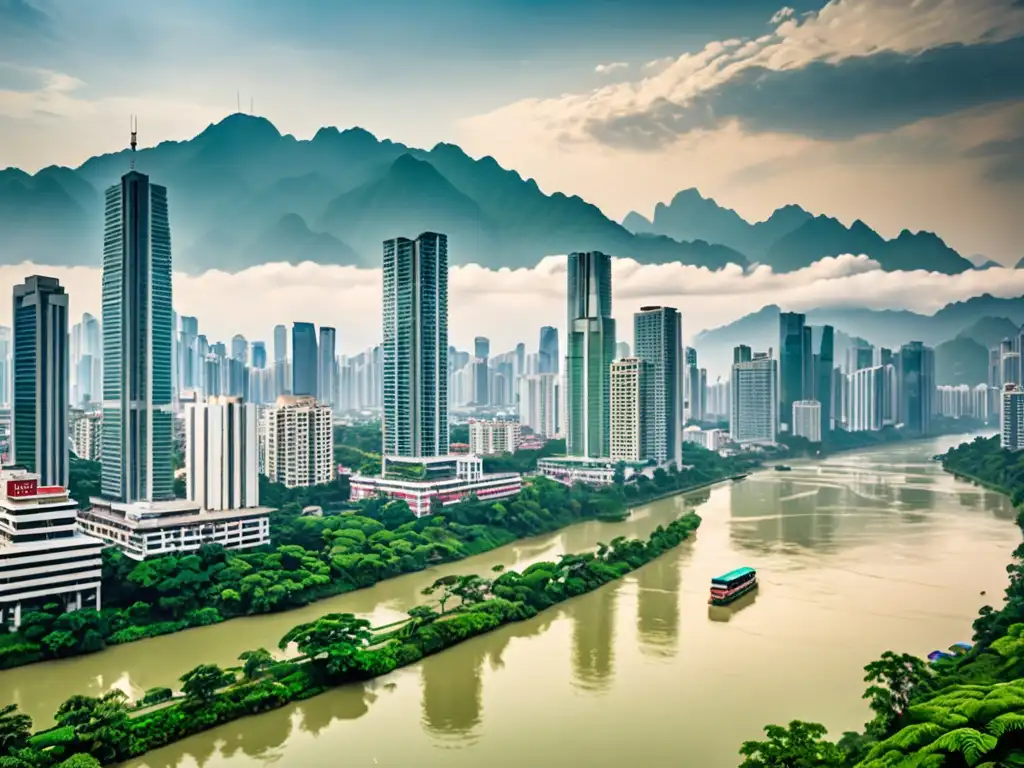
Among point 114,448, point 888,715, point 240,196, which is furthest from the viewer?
point 240,196

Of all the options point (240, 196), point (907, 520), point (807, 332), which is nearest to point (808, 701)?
point (907, 520)

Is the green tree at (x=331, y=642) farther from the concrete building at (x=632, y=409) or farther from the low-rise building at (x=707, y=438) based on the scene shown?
the low-rise building at (x=707, y=438)

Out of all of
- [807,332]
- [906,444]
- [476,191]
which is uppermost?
[476,191]

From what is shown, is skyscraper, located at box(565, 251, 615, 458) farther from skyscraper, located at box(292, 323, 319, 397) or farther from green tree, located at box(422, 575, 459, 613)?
green tree, located at box(422, 575, 459, 613)

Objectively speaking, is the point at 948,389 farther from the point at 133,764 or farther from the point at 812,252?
the point at 133,764

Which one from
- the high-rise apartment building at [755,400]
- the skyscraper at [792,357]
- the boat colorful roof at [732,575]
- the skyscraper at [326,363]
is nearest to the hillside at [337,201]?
the skyscraper at [326,363]

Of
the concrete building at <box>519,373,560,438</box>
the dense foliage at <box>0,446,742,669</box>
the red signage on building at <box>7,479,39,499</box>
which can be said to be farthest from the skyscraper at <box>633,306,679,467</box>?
the red signage on building at <box>7,479,39,499</box>

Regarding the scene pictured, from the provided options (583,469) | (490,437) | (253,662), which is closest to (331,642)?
(253,662)
